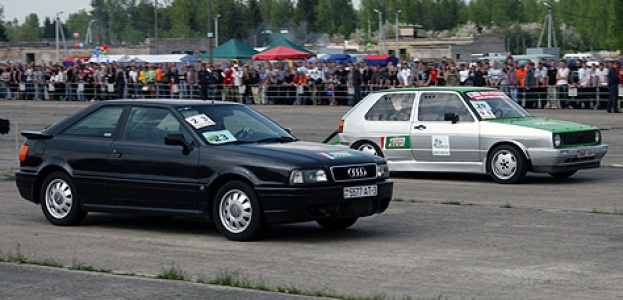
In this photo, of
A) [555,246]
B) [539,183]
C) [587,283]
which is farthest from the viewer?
[539,183]

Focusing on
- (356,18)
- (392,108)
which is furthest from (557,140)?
(356,18)

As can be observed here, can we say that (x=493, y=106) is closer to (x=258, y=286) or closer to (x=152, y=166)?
(x=152, y=166)

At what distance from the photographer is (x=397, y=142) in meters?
17.7

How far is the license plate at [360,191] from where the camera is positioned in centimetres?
1079

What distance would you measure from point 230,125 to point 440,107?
6.40 metres

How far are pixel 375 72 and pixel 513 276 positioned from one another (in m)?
32.1

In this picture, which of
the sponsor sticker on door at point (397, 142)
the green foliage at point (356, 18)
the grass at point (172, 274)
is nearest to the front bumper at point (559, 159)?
the sponsor sticker on door at point (397, 142)

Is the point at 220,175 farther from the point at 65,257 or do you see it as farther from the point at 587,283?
the point at 587,283

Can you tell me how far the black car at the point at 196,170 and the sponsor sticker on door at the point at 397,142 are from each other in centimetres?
554

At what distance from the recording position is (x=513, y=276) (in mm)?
8781

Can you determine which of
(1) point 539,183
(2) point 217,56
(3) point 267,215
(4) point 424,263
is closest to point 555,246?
(4) point 424,263

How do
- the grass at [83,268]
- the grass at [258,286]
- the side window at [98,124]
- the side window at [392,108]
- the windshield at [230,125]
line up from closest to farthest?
the grass at [258,286] → the grass at [83,268] → the windshield at [230,125] → the side window at [98,124] → the side window at [392,108]

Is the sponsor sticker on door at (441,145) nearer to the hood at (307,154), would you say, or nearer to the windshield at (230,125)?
the windshield at (230,125)

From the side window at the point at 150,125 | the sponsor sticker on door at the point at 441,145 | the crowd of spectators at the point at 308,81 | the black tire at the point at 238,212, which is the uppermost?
the crowd of spectators at the point at 308,81
